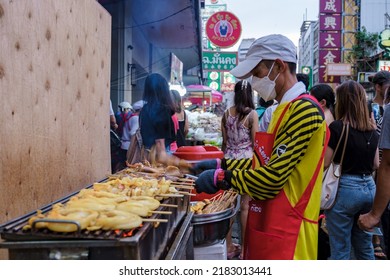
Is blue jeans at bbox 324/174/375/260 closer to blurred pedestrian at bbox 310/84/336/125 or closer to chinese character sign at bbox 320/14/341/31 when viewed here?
blurred pedestrian at bbox 310/84/336/125

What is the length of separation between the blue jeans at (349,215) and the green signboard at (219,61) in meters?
13.0

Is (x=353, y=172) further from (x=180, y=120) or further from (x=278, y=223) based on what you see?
(x=180, y=120)

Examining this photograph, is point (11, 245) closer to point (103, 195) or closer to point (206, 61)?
point (103, 195)

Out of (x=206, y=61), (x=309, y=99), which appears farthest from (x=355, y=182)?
(x=206, y=61)

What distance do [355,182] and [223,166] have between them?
1425 mm

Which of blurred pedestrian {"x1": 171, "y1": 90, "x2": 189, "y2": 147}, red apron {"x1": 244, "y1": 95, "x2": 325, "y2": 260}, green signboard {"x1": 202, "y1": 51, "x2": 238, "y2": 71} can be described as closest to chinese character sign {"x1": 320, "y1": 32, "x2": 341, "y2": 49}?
green signboard {"x1": 202, "y1": 51, "x2": 238, "y2": 71}

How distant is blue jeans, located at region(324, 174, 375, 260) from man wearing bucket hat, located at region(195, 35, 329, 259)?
1.37 metres

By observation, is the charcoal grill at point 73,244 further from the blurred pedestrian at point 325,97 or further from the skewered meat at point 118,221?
the blurred pedestrian at point 325,97

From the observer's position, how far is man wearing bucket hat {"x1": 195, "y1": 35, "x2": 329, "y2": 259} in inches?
95.7

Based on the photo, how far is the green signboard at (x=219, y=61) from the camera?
16.6 m

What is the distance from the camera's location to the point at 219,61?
1681cm

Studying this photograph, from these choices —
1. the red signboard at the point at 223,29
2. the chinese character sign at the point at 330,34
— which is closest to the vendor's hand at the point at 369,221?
the red signboard at the point at 223,29

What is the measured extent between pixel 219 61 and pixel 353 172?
13391mm

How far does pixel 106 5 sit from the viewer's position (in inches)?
452
